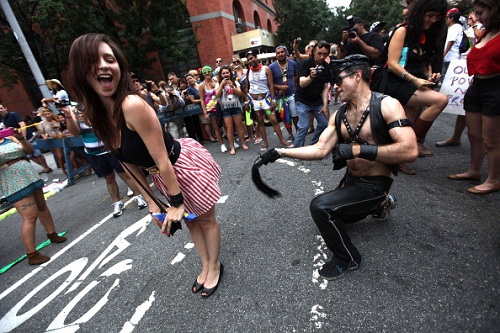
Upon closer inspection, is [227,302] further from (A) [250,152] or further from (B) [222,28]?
(B) [222,28]

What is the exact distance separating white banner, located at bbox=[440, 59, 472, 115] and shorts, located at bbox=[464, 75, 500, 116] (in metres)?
0.76

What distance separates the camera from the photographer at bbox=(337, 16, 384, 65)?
12.4ft

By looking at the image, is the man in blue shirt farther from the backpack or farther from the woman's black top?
the woman's black top

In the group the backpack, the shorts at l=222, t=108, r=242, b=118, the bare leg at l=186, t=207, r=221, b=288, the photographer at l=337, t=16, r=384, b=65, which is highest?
the photographer at l=337, t=16, r=384, b=65

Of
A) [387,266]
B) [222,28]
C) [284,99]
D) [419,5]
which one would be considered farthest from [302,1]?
[387,266]

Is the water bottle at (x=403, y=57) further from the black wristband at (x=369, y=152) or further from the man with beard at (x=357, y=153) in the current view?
the black wristband at (x=369, y=152)

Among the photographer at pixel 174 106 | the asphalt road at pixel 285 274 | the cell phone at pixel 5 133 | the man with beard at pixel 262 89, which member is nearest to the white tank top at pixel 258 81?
the man with beard at pixel 262 89

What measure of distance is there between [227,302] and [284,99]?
→ 14.1 ft

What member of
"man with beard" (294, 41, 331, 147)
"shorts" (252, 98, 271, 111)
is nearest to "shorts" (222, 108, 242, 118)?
"shorts" (252, 98, 271, 111)

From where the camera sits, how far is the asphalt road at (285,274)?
1.64 m

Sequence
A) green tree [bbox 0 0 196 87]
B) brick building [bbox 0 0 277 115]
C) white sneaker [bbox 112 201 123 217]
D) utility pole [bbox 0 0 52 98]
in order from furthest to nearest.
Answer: brick building [bbox 0 0 277 115] < green tree [bbox 0 0 196 87] < utility pole [bbox 0 0 52 98] < white sneaker [bbox 112 201 123 217]

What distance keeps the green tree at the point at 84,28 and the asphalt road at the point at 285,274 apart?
11.3 meters

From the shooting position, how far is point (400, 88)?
293 cm

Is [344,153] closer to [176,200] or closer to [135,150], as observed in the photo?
[176,200]
